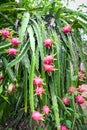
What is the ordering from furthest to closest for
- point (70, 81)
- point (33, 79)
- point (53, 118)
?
point (70, 81) < point (53, 118) < point (33, 79)

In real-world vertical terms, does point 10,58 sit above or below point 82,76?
above

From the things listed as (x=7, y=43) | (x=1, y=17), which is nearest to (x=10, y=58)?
(x=7, y=43)

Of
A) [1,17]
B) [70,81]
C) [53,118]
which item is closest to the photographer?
[53,118]

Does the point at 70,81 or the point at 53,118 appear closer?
the point at 53,118

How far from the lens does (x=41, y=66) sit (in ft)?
6.28

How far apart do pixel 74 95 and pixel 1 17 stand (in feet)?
2.65

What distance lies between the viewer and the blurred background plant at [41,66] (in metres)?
1.87

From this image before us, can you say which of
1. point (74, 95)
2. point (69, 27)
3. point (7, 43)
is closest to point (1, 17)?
point (7, 43)

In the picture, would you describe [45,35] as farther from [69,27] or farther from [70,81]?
[70,81]

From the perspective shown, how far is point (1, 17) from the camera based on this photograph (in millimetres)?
2211

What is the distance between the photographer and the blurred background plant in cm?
187

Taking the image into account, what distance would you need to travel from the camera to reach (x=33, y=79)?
178 cm

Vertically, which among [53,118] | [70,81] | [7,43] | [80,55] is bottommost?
[53,118]

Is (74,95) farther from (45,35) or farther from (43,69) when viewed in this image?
(45,35)
